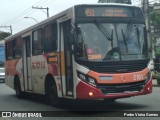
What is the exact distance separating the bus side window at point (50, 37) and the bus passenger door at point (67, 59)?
774 mm

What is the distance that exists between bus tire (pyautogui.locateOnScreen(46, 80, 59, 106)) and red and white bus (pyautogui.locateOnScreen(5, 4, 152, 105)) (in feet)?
0.32

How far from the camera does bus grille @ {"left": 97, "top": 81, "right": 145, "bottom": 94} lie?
40.1ft

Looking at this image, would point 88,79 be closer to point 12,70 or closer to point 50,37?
point 50,37

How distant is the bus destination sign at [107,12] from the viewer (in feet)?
42.2

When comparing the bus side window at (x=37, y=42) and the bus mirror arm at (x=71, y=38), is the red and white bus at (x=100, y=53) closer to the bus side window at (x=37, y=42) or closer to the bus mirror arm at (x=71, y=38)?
the bus mirror arm at (x=71, y=38)

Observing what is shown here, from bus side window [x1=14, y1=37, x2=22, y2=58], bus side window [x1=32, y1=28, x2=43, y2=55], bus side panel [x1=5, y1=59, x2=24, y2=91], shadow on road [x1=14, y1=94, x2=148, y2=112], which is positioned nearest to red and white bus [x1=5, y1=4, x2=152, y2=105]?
shadow on road [x1=14, y1=94, x2=148, y2=112]

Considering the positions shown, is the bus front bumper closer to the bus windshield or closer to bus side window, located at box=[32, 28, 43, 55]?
the bus windshield

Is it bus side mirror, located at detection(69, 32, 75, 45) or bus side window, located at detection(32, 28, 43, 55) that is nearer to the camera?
bus side mirror, located at detection(69, 32, 75, 45)

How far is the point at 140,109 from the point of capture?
42.2ft

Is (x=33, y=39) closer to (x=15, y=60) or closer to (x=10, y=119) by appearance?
(x=15, y=60)

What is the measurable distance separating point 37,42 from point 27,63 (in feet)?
6.13

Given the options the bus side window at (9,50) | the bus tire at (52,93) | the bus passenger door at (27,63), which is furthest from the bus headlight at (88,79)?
the bus side window at (9,50)

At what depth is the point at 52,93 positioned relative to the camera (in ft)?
49.0

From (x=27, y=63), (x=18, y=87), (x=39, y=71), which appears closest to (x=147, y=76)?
(x=39, y=71)
